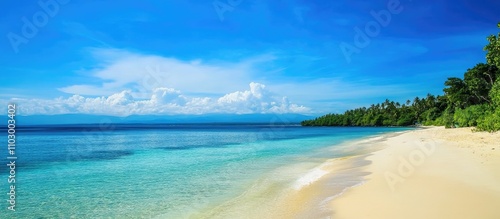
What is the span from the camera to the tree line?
27491 mm

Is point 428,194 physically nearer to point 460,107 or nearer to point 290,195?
point 290,195

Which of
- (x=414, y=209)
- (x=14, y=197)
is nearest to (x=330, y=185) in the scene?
(x=414, y=209)

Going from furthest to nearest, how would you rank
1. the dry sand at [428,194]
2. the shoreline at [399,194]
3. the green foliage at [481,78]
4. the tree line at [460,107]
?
1. the green foliage at [481,78]
2. the tree line at [460,107]
3. the shoreline at [399,194]
4. the dry sand at [428,194]

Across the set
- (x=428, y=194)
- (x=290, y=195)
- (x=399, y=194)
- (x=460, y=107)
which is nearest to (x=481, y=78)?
(x=460, y=107)

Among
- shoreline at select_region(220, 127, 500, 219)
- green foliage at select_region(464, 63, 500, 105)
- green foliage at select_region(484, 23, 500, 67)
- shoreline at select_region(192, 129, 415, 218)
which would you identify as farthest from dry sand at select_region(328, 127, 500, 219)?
green foliage at select_region(464, 63, 500, 105)

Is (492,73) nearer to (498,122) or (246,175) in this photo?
(498,122)

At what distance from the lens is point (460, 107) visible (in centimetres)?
6372

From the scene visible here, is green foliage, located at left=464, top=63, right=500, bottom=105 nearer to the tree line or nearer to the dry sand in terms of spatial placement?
the tree line

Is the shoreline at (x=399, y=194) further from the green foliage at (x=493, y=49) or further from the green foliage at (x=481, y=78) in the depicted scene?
the green foliage at (x=481, y=78)

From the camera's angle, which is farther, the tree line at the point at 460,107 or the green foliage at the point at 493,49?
the tree line at the point at 460,107

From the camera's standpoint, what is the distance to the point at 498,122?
27188mm

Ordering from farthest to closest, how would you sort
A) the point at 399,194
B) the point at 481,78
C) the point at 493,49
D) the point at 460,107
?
the point at 460,107 → the point at 481,78 → the point at 493,49 → the point at 399,194

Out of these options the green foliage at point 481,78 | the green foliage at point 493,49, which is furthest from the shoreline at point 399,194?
the green foliage at point 481,78

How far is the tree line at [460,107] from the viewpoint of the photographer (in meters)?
27.5
